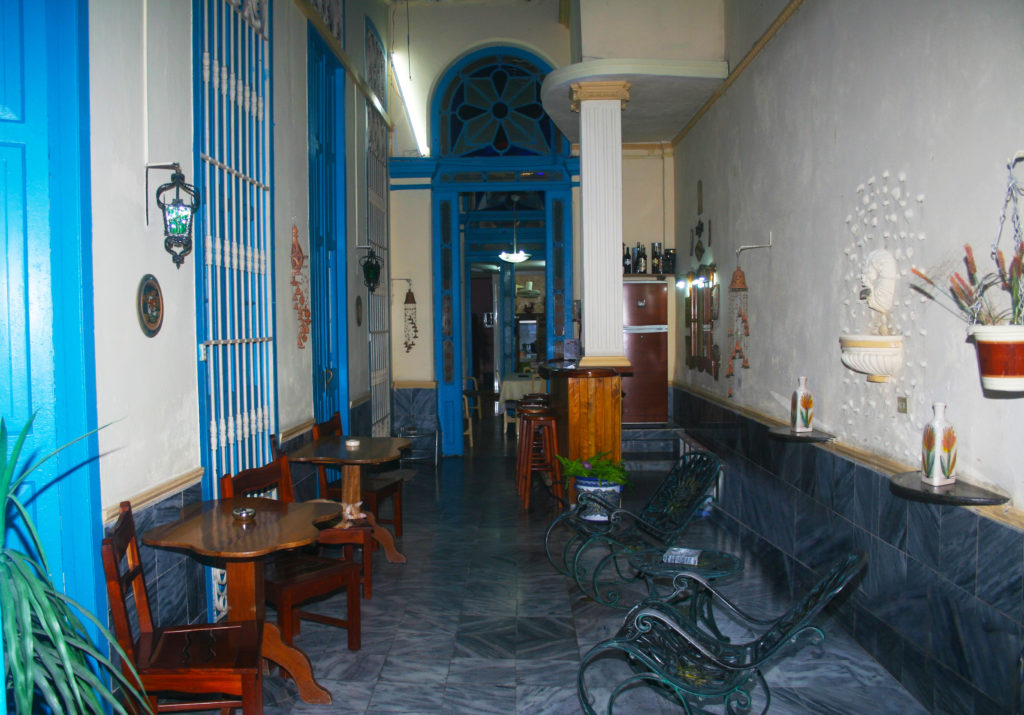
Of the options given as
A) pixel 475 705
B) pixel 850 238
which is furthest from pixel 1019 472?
pixel 475 705

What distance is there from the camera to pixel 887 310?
141 inches

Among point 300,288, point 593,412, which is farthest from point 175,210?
point 593,412

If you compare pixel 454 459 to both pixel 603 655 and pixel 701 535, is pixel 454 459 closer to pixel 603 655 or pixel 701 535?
pixel 701 535

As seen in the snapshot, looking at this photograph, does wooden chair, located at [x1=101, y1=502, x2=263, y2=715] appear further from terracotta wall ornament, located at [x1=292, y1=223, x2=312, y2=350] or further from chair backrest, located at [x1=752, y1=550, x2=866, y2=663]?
terracotta wall ornament, located at [x1=292, y1=223, x2=312, y2=350]

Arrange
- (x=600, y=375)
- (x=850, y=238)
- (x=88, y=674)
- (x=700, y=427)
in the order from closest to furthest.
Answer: (x=88, y=674)
(x=850, y=238)
(x=600, y=375)
(x=700, y=427)

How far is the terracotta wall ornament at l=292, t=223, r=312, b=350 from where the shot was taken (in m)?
5.24

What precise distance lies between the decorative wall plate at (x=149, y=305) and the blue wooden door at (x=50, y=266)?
0.42 metres

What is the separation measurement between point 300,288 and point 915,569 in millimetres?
4127

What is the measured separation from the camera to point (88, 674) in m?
1.67

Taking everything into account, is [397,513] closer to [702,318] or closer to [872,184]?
[702,318]

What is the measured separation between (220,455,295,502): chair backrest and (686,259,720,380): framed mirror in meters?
4.20

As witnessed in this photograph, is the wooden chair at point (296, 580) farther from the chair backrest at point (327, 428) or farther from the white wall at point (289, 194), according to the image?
the chair backrest at point (327, 428)

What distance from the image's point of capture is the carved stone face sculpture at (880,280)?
3.54 metres

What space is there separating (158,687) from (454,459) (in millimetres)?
6494
